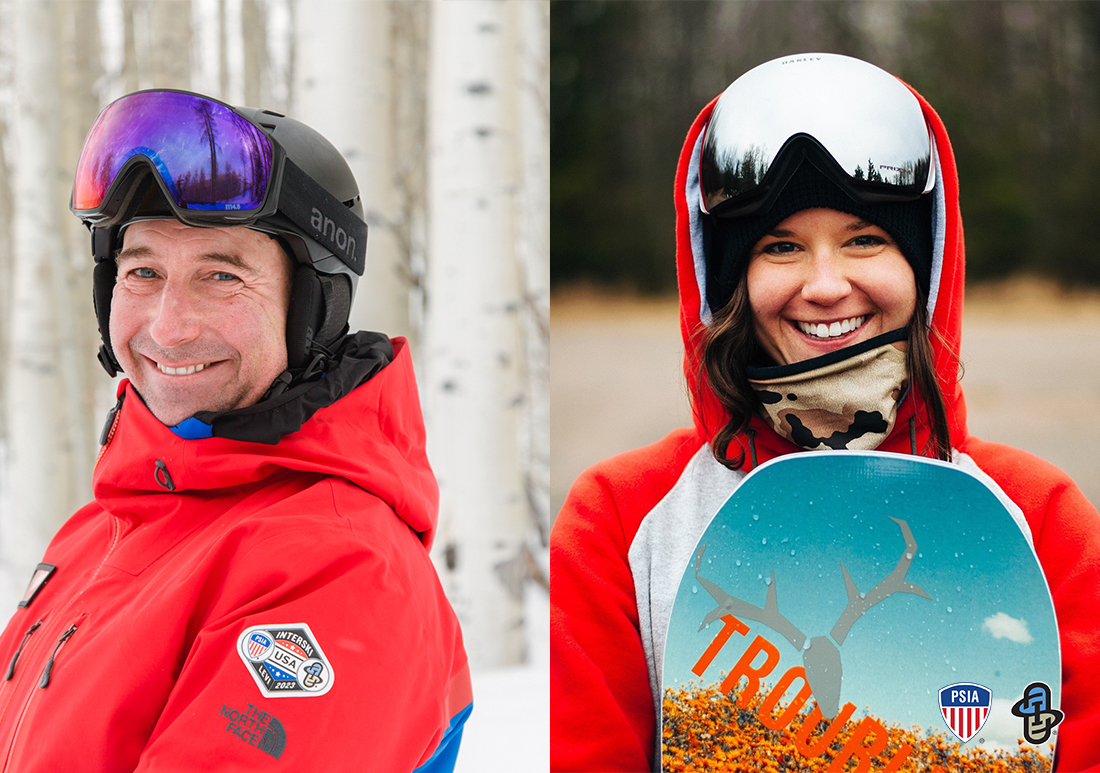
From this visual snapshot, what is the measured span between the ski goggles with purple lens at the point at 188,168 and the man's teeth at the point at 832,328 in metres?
0.77

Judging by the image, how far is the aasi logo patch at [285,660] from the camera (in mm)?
1083

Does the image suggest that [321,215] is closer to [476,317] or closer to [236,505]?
[236,505]

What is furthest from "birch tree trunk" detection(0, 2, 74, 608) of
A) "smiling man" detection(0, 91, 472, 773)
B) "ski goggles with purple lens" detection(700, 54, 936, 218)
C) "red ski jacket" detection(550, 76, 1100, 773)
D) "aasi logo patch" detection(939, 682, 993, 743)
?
"aasi logo patch" detection(939, 682, 993, 743)

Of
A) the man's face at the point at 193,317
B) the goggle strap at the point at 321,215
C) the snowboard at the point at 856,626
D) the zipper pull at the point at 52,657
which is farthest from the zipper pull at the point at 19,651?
the snowboard at the point at 856,626

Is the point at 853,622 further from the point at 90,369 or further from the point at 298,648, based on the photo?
the point at 90,369

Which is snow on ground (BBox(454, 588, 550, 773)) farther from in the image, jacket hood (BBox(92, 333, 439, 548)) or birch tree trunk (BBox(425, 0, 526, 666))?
jacket hood (BBox(92, 333, 439, 548))

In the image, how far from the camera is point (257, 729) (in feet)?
3.51

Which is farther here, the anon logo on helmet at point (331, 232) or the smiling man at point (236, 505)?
the anon logo on helmet at point (331, 232)

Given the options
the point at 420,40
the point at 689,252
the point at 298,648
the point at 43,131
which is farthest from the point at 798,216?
the point at 420,40

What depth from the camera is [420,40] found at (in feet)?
21.1

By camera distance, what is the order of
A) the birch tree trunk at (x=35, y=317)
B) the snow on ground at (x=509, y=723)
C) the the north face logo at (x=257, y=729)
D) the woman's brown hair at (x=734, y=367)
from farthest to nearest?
the birch tree trunk at (x=35, y=317)
the snow on ground at (x=509, y=723)
the woman's brown hair at (x=734, y=367)
the the north face logo at (x=257, y=729)

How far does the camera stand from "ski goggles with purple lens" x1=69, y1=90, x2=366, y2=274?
4.20 ft

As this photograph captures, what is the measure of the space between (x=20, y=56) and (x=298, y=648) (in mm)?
3899

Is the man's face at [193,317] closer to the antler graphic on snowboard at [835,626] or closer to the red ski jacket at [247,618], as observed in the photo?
the red ski jacket at [247,618]
